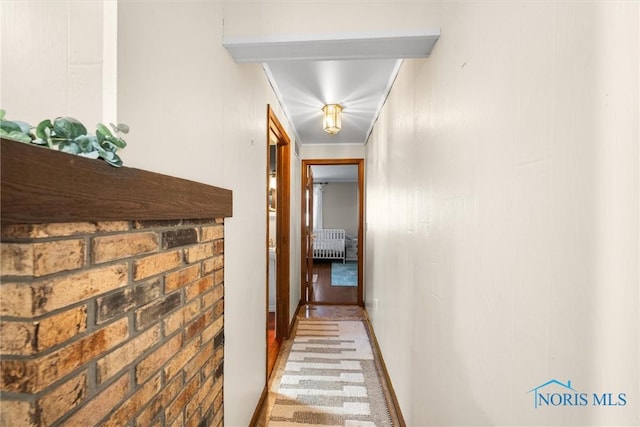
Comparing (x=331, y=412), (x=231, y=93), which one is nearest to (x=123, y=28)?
(x=231, y=93)

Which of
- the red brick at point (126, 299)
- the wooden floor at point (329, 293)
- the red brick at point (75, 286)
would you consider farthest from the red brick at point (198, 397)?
the wooden floor at point (329, 293)

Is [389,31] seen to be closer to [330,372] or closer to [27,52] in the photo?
[27,52]

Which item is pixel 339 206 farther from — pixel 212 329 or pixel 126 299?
pixel 126 299

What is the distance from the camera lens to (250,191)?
69.4 inches

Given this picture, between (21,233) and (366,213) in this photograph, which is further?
(366,213)

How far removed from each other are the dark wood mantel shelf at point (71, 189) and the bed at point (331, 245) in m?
7.37

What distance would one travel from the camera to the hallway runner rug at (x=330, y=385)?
1.89 meters

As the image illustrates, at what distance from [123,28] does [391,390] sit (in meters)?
2.40

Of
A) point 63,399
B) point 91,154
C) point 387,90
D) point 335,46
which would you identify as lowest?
point 63,399

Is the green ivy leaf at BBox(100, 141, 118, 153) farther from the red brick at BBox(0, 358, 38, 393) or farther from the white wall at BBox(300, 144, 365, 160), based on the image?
the white wall at BBox(300, 144, 365, 160)

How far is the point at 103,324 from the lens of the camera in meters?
0.62

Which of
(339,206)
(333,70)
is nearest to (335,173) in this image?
(339,206)

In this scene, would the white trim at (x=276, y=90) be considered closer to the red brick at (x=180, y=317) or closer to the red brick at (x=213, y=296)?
the red brick at (x=213, y=296)

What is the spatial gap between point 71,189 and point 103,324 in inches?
11.7
